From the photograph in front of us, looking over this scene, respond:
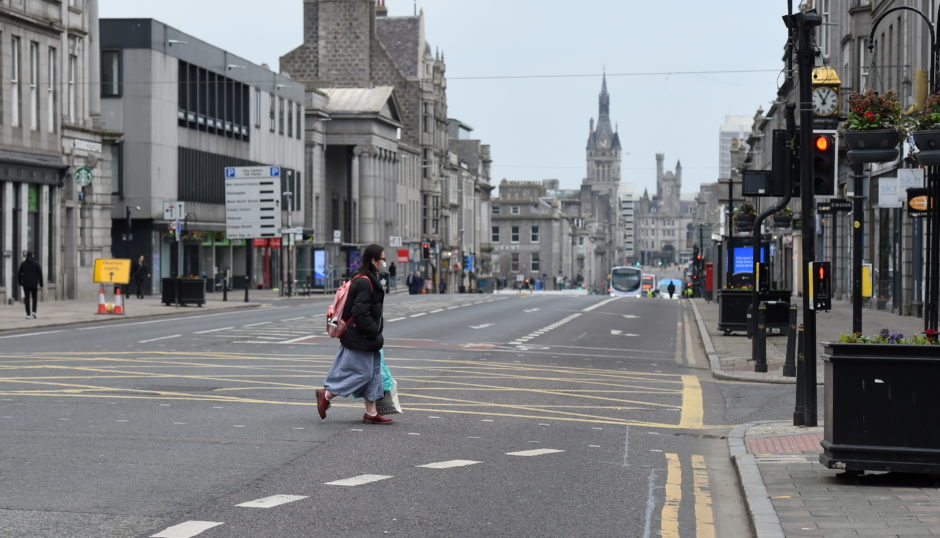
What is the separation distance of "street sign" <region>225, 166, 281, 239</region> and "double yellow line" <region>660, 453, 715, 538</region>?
49.5 meters

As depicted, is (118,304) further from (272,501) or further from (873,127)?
(272,501)

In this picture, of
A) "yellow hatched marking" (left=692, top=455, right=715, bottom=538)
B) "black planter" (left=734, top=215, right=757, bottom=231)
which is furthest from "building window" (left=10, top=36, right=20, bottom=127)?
"yellow hatched marking" (left=692, top=455, right=715, bottom=538)

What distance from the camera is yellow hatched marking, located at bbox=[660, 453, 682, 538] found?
909cm

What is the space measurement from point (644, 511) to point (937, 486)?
224 cm

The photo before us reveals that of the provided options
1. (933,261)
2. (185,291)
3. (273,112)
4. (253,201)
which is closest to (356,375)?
A: (933,261)

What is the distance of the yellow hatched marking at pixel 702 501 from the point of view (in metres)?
9.15

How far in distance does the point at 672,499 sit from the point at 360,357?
196 inches

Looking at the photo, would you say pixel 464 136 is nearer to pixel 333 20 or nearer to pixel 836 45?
pixel 333 20

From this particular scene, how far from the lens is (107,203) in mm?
52094

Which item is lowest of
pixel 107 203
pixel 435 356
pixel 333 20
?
pixel 435 356

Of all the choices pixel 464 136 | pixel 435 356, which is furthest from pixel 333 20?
pixel 435 356

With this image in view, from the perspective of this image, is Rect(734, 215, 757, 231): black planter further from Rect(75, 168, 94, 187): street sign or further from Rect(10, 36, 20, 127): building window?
Rect(10, 36, 20, 127): building window

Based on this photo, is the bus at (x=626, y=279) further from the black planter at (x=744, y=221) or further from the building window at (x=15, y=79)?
the building window at (x=15, y=79)

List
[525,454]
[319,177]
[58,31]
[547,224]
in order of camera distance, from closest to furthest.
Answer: [525,454] → [58,31] → [319,177] → [547,224]
